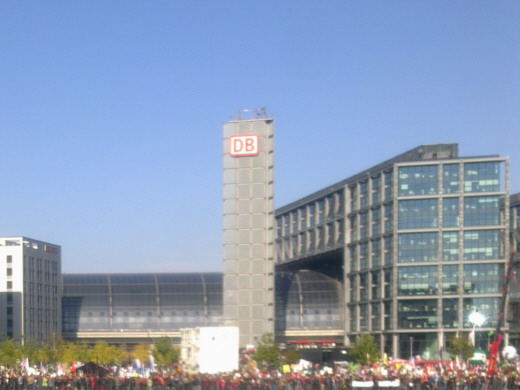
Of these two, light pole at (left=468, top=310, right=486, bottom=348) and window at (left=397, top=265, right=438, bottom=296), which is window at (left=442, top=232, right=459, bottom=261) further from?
light pole at (left=468, top=310, right=486, bottom=348)

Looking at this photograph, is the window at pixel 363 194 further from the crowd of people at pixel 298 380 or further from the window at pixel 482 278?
the crowd of people at pixel 298 380

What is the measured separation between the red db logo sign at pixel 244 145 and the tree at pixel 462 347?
31453mm

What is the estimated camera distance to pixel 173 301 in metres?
160

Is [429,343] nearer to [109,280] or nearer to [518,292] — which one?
[518,292]

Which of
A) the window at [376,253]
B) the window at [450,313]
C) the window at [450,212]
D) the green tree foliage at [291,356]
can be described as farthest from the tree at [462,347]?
the green tree foliage at [291,356]

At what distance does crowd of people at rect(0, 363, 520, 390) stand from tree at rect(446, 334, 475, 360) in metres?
37.0

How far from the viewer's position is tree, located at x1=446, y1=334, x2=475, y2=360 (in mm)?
113375

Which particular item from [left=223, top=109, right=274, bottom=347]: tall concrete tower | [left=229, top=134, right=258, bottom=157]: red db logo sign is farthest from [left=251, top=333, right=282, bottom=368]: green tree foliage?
[left=229, top=134, right=258, bottom=157]: red db logo sign

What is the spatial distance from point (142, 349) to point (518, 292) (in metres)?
52.6

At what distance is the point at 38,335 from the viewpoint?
6235 inches

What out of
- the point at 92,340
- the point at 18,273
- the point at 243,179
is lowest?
the point at 92,340

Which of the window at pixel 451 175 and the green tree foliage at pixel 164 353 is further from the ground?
the window at pixel 451 175

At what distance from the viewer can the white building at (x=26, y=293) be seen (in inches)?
6014

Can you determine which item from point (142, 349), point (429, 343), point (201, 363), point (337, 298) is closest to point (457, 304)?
point (429, 343)
